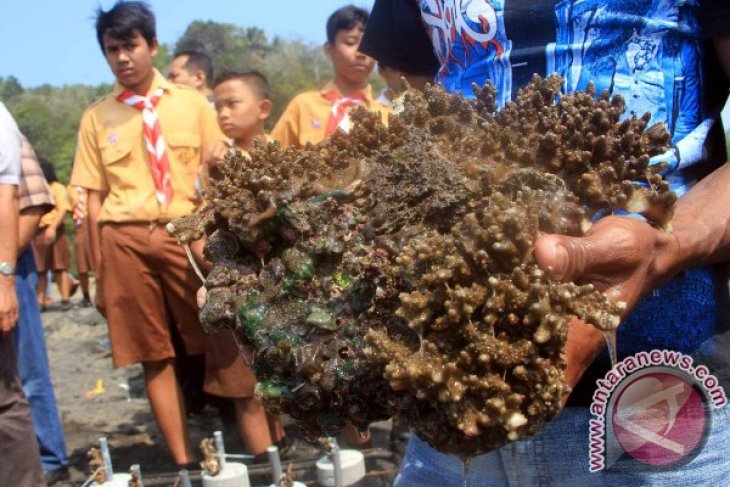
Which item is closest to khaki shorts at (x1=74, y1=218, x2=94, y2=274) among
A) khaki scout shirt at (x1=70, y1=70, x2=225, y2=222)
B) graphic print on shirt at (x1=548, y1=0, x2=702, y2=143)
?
khaki scout shirt at (x1=70, y1=70, x2=225, y2=222)

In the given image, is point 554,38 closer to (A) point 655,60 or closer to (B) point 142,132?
(A) point 655,60

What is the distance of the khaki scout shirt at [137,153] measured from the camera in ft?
13.7

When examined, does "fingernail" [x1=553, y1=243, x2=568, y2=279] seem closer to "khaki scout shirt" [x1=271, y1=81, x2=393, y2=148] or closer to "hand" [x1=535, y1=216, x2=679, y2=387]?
"hand" [x1=535, y1=216, x2=679, y2=387]

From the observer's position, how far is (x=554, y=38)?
1360mm

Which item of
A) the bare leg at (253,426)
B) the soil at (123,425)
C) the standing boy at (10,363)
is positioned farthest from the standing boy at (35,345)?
the bare leg at (253,426)

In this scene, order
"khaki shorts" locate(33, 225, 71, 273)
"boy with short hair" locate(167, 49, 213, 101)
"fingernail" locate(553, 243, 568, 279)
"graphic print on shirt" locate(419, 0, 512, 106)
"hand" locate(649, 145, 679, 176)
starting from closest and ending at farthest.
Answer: "fingernail" locate(553, 243, 568, 279), "hand" locate(649, 145, 679, 176), "graphic print on shirt" locate(419, 0, 512, 106), "boy with short hair" locate(167, 49, 213, 101), "khaki shorts" locate(33, 225, 71, 273)

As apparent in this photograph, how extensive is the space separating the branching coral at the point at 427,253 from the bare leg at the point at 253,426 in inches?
124

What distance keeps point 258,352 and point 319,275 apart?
15cm

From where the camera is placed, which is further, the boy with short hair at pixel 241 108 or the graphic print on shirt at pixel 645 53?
the boy with short hair at pixel 241 108

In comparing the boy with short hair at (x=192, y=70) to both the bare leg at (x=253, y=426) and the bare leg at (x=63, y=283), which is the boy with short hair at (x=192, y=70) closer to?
the bare leg at (x=253, y=426)

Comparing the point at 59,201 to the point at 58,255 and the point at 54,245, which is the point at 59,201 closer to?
the point at 54,245

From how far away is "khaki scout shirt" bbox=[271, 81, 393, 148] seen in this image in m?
4.82

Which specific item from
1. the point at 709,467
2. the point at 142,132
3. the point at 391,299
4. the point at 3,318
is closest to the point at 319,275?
the point at 391,299

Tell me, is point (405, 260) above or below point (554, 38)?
below
